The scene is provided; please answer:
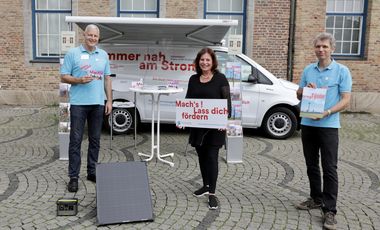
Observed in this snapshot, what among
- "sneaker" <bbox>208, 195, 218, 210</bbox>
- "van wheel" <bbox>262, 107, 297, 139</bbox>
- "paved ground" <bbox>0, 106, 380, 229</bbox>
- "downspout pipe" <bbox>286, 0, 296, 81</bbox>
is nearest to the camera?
"paved ground" <bbox>0, 106, 380, 229</bbox>

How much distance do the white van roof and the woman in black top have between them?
1.76m

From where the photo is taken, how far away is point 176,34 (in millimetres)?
7641

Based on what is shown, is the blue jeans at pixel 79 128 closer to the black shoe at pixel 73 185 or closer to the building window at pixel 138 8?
the black shoe at pixel 73 185

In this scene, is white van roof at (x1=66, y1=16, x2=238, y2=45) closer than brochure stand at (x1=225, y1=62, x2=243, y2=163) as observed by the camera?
Yes

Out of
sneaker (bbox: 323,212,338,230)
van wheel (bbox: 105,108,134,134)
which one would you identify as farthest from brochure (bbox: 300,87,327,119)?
van wheel (bbox: 105,108,134,134)

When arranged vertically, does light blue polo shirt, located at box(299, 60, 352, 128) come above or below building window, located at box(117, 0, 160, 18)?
below

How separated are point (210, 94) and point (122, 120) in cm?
436

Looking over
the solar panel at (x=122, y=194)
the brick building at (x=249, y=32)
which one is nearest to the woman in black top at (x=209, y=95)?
the solar panel at (x=122, y=194)

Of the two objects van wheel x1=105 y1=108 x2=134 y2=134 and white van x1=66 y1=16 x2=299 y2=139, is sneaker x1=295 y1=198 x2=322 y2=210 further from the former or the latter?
van wheel x1=105 y1=108 x2=134 y2=134

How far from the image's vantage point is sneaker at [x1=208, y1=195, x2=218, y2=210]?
4598mm

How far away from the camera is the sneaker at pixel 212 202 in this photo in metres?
4.60

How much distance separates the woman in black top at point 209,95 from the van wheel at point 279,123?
4.10m

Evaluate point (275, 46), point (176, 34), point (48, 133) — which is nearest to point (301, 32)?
point (275, 46)

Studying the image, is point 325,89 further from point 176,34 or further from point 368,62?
point 368,62
